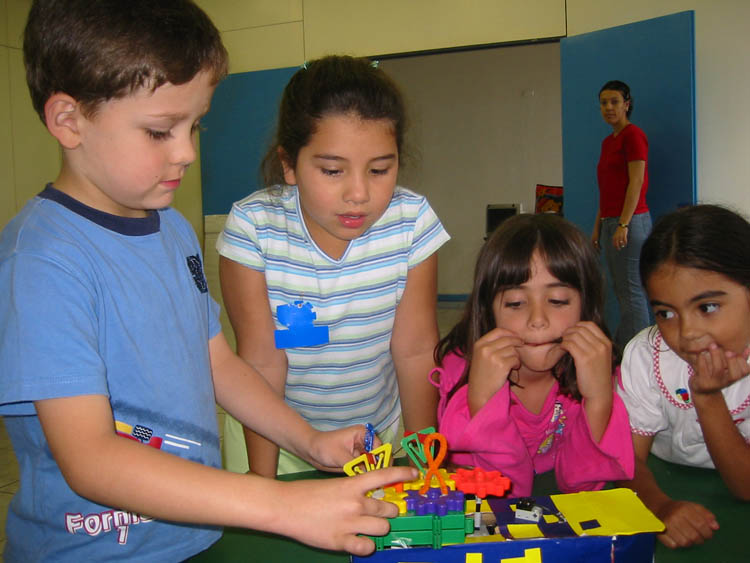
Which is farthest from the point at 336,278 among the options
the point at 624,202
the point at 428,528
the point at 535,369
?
the point at 624,202

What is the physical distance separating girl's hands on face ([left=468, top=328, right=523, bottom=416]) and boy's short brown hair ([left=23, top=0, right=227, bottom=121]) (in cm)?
80

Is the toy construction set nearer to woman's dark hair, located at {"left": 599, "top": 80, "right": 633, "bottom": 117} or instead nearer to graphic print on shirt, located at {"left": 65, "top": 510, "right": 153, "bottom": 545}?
graphic print on shirt, located at {"left": 65, "top": 510, "right": 153, "bottom": 545}

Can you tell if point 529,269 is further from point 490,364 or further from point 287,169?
point 287,169

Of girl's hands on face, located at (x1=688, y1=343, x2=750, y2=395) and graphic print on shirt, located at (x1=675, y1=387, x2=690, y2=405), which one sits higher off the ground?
girl's hands on face, located at (x1=688, y1=343, x2=750, y2=395)

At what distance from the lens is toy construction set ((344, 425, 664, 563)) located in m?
0.76

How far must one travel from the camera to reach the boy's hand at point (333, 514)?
65cm

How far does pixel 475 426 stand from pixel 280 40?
4.89 m

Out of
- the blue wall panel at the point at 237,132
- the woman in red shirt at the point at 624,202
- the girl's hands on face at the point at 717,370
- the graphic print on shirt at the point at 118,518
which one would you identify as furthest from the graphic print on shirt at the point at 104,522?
the blue wall panel at the point at 237,132

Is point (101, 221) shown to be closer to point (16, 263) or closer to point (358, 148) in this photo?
point (16, 263)

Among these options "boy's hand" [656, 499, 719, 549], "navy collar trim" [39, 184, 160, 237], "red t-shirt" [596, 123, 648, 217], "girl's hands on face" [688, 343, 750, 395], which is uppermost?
"red t-shirt" [596, 123, 648, 217]

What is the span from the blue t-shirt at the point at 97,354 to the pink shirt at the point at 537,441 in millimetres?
535

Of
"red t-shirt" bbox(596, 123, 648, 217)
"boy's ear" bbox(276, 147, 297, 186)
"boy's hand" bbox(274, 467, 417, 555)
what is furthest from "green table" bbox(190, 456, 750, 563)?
"red t-shirt" bbox(596, 123, 648, 217)

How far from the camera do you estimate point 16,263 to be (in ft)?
2.31

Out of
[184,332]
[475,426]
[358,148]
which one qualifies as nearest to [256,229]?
[358,148]
